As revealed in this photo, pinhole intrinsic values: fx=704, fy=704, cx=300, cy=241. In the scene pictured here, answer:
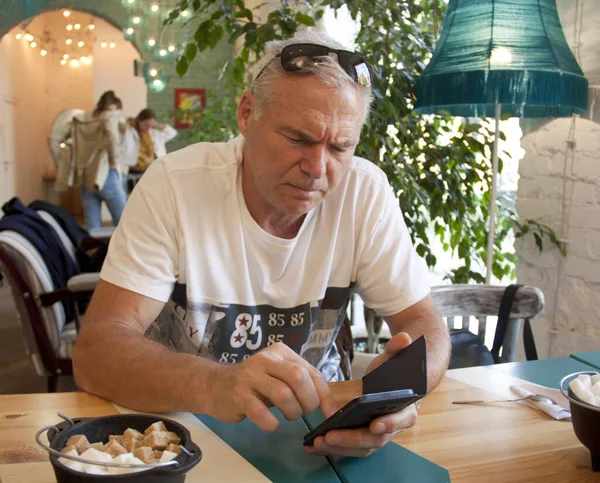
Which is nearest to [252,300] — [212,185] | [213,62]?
[212,185]

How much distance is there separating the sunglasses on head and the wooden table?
0.67 m

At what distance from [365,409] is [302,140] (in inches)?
28.5

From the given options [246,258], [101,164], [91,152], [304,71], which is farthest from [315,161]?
[91,152]

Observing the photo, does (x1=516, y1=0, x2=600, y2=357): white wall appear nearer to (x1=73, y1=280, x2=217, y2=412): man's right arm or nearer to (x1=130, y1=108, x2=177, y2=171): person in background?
(x1=73, y1=280, x2=217, y2=412): man's right arm

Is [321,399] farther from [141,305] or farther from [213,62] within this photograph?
[213,62]

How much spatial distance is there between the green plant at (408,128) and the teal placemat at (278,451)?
1.80 meters

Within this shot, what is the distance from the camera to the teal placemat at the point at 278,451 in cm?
102

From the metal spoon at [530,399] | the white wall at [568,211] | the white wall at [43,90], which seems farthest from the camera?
the white wall at [43,90]

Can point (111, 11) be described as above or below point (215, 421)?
above

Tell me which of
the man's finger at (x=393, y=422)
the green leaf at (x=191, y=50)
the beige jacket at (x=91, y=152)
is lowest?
the man's finger at (x=393, y=422)

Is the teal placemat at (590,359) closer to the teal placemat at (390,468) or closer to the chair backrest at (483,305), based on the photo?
the chair backrest at (483,305)

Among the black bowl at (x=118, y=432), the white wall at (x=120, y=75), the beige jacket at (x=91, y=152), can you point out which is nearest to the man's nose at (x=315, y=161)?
the black bowl at (x=118, y=432)

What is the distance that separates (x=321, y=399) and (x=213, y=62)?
9248mm

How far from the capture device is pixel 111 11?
6.51 m
